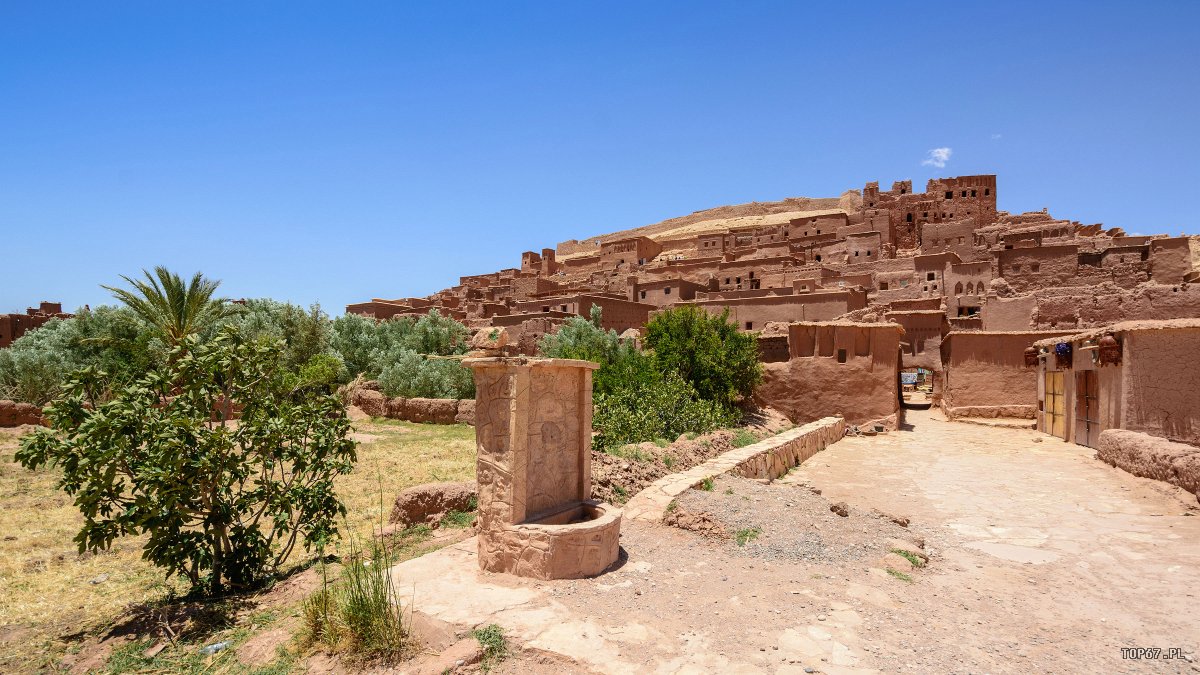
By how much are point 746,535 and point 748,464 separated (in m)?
3.24

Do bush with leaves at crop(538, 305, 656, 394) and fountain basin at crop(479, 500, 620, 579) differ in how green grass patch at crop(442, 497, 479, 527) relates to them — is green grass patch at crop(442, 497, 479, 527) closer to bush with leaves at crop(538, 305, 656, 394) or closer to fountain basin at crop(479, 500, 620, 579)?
fountain basin at crop(479, 500, 620, 579)

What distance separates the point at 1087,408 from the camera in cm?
1335

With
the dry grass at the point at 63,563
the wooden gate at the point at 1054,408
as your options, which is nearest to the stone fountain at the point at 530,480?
the dry grass at the point at 63,563

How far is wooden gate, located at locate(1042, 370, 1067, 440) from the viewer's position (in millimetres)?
14680

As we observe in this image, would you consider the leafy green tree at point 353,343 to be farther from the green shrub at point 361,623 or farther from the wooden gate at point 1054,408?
the wooden gate at point 1054,408

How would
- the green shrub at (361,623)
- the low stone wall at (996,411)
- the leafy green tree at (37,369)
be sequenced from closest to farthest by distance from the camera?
1. the green shrub at (361,623)
2. the low stone wall at (996,411)
3. the leafy green tree at (37,369)

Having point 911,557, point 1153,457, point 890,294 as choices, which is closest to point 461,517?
point 911,557

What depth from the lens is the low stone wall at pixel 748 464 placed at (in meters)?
7.13

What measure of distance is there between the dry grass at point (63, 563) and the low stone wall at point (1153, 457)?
10035 millimetres

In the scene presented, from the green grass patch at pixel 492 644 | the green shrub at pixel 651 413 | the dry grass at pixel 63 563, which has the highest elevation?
the green shrub at pixel 651 413

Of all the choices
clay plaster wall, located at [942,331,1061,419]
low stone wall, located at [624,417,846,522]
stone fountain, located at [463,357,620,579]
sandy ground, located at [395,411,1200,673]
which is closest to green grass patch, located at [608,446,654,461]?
low stone wall, located at [624,417,846,522]

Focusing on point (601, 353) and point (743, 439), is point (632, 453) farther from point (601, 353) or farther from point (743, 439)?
point (601, 353)

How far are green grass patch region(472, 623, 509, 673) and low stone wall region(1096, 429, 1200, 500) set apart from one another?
9.12m

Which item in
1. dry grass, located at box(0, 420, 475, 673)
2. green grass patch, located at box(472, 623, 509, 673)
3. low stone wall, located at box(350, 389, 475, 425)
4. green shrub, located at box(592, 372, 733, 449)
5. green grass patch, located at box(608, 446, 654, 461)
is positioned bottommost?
dry grass, located at box(0, 420, 475, 673)
